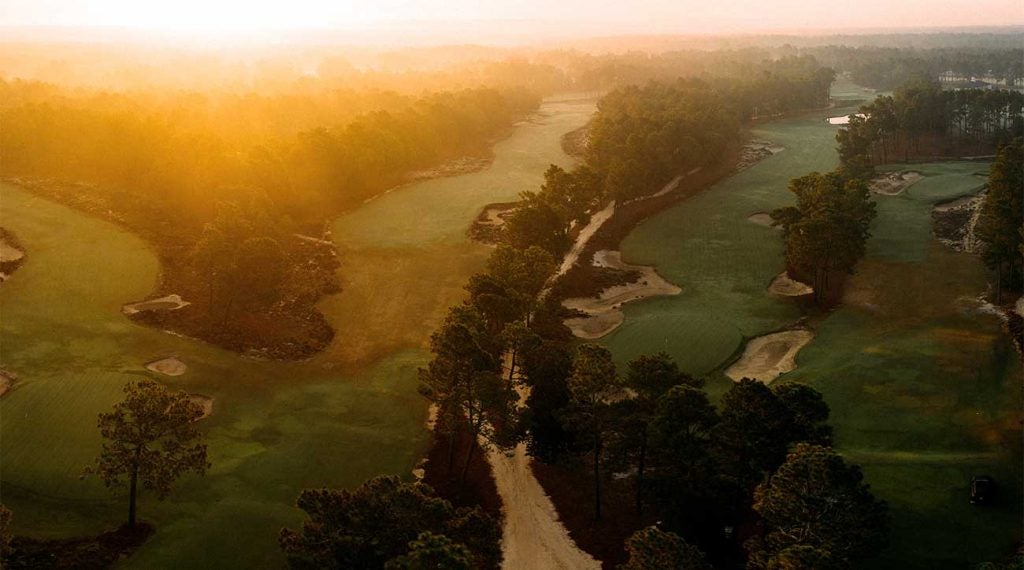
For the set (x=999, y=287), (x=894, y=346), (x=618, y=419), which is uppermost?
(x=999, y=287)

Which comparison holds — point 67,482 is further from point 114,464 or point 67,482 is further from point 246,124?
point 246,124

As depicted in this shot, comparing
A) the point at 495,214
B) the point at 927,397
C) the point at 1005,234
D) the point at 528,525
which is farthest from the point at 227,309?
the point at 1005,234

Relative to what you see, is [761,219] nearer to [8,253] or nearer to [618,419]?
[618,419]

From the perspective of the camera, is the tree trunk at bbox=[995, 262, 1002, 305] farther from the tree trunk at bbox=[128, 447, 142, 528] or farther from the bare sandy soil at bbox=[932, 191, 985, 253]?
the tree trunk at bbox=[128, 447, 142, 528]

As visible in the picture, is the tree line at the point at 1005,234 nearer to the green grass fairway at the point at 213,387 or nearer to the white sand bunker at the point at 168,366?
the green grass fairway at the point at 213,387

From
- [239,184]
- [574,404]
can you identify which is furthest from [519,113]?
[574,404]
